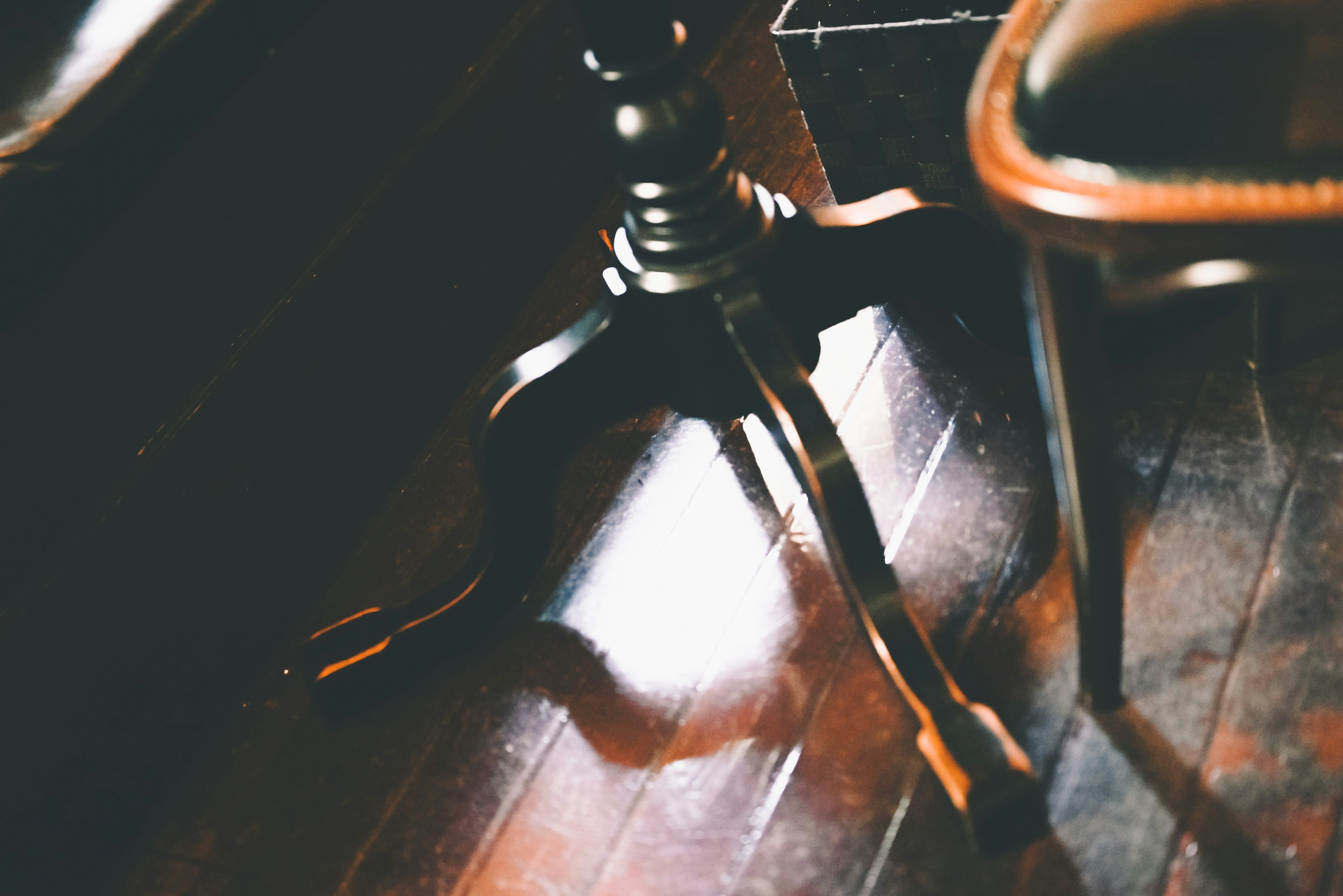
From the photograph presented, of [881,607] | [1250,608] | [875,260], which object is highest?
[875,260]

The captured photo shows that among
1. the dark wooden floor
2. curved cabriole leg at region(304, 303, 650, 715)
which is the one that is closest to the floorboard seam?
the dark wooden floor

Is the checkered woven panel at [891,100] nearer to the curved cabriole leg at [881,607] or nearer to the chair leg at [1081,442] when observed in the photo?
the curved cabriole leg at [881,607]

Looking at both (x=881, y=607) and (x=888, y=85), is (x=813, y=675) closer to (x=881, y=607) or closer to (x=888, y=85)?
(x=881, y=607)

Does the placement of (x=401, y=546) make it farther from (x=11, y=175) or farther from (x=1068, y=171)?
(x=1068, y=171)

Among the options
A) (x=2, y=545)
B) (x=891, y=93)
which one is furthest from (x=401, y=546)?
(x=891, y=93)

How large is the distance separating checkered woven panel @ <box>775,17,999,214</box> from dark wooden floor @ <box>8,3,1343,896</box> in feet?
0.45

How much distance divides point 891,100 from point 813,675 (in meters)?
0.52

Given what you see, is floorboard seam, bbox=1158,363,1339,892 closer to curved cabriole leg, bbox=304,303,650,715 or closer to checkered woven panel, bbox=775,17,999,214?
checkered woven panel, bbox=775,17,999,214

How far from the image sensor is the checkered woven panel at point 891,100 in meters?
0.96

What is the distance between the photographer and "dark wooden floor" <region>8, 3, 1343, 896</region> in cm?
71

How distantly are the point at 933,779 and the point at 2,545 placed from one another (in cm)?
64

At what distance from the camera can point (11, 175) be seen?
0.74 m

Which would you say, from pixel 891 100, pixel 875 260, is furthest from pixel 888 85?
pixel 875 260

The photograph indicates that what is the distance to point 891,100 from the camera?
3.36 feet
